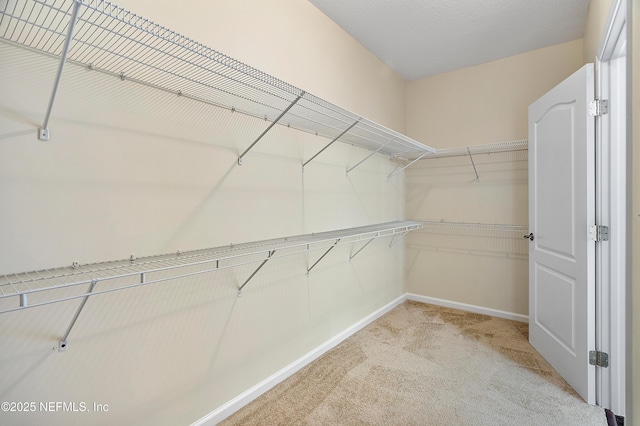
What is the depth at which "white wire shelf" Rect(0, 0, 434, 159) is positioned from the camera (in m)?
0.88

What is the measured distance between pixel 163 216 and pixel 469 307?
9.82 ft

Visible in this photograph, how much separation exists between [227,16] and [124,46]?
23.9 inches

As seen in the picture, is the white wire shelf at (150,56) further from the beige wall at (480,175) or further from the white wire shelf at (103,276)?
the beige wall at (480,175)

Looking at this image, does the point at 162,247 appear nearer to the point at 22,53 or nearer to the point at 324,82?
the point at 22,53

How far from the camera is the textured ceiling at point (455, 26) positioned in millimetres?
2045

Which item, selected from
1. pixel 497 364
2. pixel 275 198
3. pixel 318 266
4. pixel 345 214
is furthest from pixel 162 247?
pixel 497 364

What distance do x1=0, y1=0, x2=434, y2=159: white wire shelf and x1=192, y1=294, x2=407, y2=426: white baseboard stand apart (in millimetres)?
1431

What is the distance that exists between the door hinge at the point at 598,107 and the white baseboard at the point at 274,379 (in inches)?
84.5

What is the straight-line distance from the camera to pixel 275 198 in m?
1.77

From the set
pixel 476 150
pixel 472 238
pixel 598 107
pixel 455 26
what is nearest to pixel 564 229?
pixel 598 107

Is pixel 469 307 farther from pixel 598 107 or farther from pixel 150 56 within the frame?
pixel 150 56

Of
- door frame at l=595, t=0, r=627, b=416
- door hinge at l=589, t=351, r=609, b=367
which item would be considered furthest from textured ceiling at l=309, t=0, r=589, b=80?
door hinge at l=589, t=351, r=609, b=367

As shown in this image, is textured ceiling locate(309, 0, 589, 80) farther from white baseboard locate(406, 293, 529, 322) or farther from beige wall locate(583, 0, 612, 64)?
white baseboard locate(406, 293, 529, 322)

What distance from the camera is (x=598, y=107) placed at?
165 centimetres
